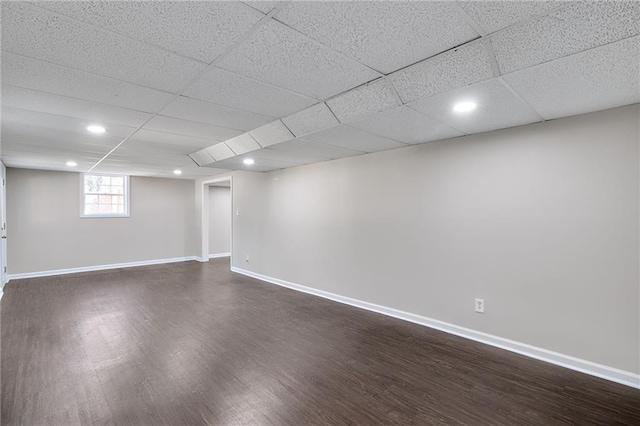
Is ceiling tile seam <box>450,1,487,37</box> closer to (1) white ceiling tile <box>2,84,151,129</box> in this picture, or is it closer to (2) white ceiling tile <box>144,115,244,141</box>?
(2) white ceiling tile <box>144,115,244,141</box>

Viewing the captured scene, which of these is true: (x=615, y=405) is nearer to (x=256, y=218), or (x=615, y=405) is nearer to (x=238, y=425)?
(x=238, y=425)

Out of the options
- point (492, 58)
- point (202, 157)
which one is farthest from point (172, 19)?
point (202, 157)

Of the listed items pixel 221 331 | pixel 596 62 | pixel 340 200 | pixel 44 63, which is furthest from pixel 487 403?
pixel 44 63

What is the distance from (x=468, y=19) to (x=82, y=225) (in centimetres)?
827

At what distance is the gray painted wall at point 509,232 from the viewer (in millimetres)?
2420

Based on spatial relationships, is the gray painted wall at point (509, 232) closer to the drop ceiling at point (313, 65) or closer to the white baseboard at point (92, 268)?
the drop ceiling at point (313, 65)

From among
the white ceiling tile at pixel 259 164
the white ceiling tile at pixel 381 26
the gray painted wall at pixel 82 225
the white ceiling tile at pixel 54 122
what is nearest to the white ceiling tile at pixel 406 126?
the white ceiling tile at pixel 381 26

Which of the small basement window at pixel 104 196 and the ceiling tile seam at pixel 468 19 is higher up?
the ceiling tile seam at pixel 468 19

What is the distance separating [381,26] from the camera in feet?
4.97

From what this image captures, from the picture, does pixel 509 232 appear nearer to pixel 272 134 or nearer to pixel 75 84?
pixel 272 134

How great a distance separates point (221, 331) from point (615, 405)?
348 cm

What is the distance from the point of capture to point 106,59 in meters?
1.80

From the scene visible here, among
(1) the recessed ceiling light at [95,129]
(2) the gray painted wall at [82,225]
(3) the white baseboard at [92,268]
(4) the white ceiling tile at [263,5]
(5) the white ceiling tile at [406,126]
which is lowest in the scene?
(3) the white baseboard at [92,268]

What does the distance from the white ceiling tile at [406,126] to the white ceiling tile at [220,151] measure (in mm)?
1979
